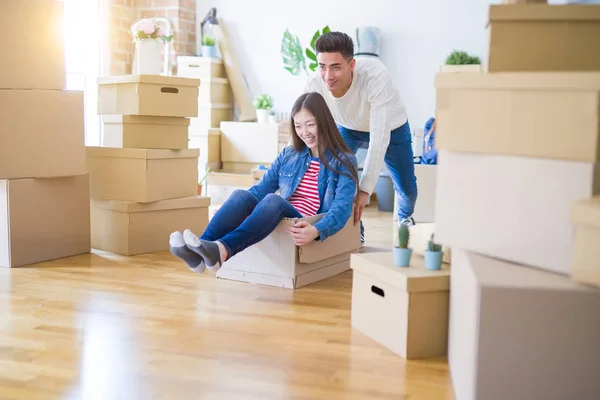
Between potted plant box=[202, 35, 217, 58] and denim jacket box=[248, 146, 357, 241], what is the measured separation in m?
2.72

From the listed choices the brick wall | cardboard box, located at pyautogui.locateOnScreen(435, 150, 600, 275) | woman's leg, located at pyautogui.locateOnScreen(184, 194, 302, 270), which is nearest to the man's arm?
woman's leg, located at pyautogui.locateOnScreen(184, 194, 302, 270)

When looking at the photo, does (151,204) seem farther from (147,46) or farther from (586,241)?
(586,241)

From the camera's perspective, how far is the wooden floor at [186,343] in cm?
170

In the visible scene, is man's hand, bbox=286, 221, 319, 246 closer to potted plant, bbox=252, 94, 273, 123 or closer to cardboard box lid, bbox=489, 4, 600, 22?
Result: cardboard box lid, bbox=489, 4, 600, 22

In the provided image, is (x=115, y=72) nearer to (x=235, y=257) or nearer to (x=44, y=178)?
(x=44, y=178)

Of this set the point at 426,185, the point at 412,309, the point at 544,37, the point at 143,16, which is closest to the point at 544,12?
the point at 544,37

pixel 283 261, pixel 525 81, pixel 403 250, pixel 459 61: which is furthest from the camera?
pixel 459 61

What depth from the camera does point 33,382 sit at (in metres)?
1.71

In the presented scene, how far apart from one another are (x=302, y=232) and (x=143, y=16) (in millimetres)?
3523

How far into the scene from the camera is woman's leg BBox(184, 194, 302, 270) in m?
2.47

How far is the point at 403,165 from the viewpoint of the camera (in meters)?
3.12

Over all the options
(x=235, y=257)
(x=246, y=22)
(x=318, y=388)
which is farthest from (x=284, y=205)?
(x=246, y=22)

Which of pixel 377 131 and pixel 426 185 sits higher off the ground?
pixel 377 131

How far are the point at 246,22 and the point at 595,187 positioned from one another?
441cm
